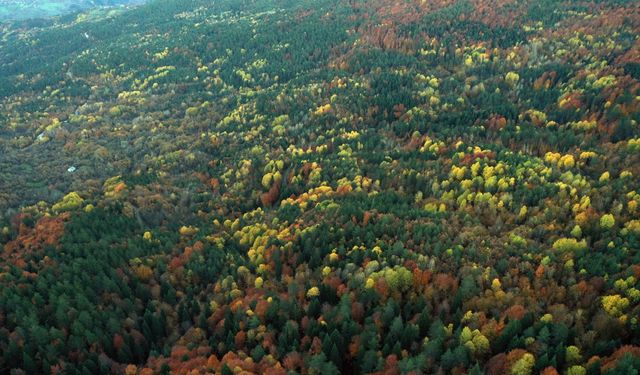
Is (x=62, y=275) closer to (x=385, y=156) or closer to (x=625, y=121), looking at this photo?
(x=385, y=156)

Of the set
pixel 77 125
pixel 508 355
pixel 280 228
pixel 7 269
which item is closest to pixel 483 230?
pixel 508 355

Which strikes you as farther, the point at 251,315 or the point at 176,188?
the point at 176,188

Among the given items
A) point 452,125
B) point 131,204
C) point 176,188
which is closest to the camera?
point 131,204

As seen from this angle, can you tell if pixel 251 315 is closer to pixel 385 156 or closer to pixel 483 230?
pixel 483 230

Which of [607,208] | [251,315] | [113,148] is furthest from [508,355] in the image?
[113,148]

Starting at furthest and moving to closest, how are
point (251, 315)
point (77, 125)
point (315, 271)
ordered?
point (77, 125) < point (315, 271) < point (251, 315)

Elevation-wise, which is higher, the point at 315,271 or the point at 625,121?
the point at 625,121
